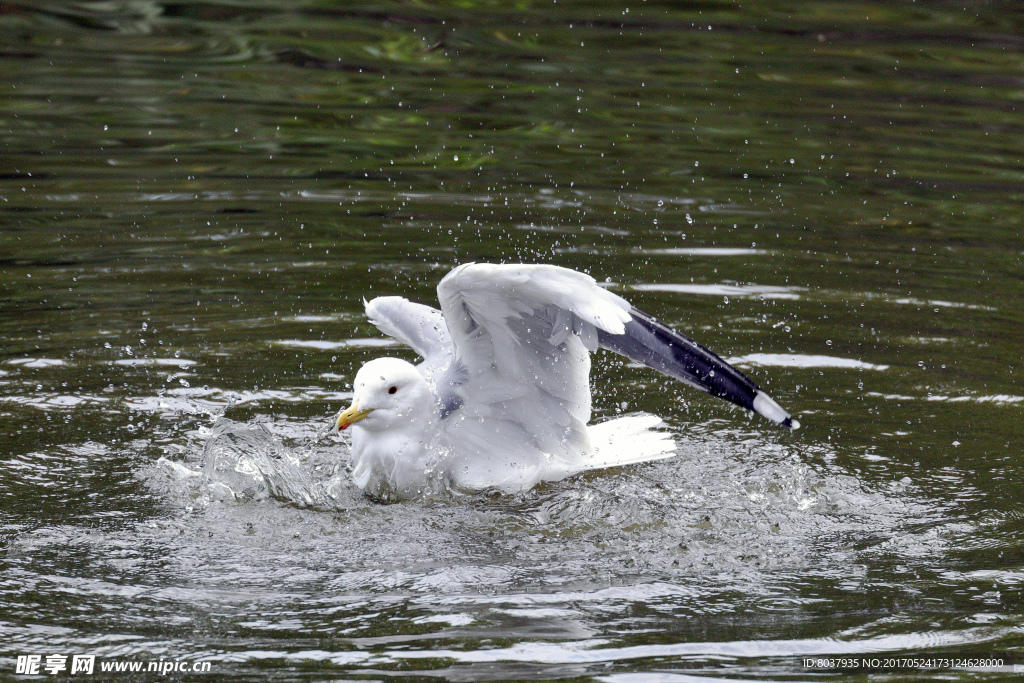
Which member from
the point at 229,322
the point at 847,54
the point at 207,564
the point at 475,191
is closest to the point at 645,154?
the point at 475,191

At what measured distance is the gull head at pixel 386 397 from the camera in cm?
534

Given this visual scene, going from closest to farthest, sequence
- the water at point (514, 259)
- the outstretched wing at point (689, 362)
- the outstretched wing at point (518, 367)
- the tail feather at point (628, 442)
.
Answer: the water at point (514, 259), the outstretched wing at point (689, 362), the outstretched wing at point (518, 367), the tail feather at point (628, 442)

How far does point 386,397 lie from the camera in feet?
17.7

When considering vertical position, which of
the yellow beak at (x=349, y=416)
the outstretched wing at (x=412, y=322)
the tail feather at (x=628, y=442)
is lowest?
the tail feather at (x=628, y=442)

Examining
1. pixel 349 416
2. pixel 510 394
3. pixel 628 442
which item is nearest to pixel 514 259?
pixel 510 394

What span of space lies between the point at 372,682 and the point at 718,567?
4.51 feet

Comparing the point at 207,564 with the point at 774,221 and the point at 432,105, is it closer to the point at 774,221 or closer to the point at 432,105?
the point at 774,221

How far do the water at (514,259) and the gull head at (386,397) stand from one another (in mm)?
325

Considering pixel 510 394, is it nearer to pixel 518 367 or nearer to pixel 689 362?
pixel 518 367

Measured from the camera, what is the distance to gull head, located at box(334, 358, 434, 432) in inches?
210

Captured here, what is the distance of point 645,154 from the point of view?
33.8 feet

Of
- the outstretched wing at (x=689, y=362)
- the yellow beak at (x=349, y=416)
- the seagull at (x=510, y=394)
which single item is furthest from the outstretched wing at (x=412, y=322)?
the outstretched wing at (x=689, y=362)

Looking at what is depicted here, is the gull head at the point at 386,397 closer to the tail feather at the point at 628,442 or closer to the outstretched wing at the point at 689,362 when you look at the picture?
the tail feather at the point at 628,442

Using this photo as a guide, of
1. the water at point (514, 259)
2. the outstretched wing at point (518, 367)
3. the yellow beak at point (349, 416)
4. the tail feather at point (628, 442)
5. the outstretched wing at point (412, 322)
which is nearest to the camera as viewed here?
the water at point (514, 259)
